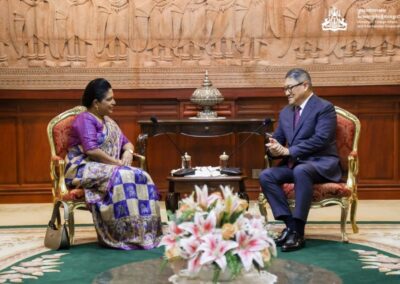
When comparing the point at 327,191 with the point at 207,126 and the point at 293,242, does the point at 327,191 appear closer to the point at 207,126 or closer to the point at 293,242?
the point at 293,242

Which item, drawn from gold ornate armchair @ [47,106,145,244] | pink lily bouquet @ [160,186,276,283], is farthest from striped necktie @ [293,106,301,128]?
pink lily bouquet @ [160,186,276,283]

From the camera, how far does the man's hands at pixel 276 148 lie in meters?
4.66

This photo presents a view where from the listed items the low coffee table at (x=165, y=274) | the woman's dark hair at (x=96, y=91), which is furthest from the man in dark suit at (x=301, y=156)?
the low coffee table at (x=165, y=274)

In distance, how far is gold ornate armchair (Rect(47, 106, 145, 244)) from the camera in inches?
186

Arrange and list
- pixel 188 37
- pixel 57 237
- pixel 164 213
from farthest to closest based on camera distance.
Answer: pixel 188 37 < pixel 164 213 < pixel 57 237

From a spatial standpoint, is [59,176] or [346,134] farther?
[346,134]

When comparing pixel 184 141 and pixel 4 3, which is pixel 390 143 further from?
pixel 4 3

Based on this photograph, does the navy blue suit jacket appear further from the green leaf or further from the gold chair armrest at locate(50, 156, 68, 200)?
the green leaf

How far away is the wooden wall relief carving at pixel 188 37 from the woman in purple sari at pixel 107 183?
1773mm

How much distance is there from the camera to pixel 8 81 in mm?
6555

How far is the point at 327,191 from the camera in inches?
185

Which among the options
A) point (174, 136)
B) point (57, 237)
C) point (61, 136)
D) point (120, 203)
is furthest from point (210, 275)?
point (174, 136)

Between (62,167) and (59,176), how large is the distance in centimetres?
11

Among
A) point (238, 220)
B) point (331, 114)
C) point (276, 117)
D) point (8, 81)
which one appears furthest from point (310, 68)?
point (238, 220)
